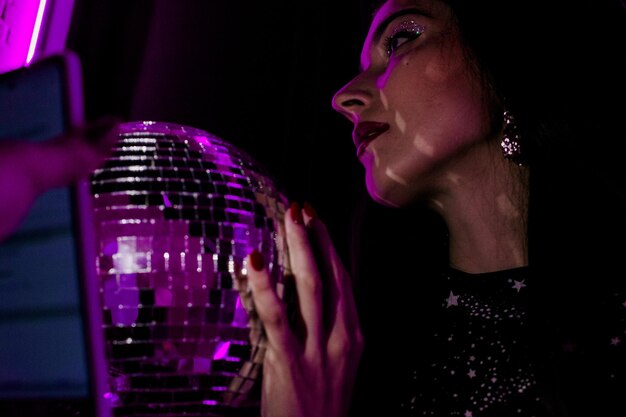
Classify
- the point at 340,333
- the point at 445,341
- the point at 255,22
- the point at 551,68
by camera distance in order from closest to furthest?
1. the point at 340,333
2. the point at 551,68
3. the point at 445,341
4. the point at 255,22

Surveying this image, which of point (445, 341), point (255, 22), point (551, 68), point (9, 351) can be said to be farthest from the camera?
point (255, 22)

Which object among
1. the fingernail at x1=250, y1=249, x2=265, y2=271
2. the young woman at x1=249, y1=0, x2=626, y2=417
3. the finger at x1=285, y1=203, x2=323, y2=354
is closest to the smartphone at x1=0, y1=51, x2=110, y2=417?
the fingernail at x1=250, y1=249, x2=265, y2=271

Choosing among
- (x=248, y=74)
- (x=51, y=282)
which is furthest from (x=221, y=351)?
(x=248, y=74)

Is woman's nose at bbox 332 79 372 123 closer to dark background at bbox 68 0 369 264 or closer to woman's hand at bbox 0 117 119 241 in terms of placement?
dark background at bbox 68 0 369 264

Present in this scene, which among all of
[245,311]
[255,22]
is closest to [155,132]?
[245,311]

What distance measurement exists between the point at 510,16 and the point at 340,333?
0.84 m

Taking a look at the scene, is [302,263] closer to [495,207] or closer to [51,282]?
[51,282]

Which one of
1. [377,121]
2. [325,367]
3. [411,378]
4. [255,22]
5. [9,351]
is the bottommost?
[411,378]

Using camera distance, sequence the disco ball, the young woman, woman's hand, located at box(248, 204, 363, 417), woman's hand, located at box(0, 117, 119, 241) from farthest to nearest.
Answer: the young woman → woman's hand, located at box(248, 204, 363, 417) → the disco ball → woman's hand, located at box(0, 117, 119, 241)

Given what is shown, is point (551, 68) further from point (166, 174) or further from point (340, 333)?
point (166, 174)

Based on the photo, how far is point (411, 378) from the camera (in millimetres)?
1255

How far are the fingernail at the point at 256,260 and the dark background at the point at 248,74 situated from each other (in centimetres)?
93

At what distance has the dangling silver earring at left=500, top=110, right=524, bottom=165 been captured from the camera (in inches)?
45.6

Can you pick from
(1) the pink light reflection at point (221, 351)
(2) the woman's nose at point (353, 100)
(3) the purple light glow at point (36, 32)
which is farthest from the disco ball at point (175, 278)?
(2) the woman's nose at point (353, 100)
